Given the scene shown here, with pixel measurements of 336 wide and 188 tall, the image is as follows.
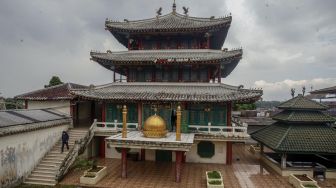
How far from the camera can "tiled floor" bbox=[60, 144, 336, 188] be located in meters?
16.8

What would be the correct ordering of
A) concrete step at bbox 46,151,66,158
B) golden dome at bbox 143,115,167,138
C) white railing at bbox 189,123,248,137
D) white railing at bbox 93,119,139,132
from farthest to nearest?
white railing at bbox 93,119,139,132 < white railing at bbox 189,123,248,137 < concrete step at bbox 46,151,66,158 < golden dome at bbox 143,115,167,138

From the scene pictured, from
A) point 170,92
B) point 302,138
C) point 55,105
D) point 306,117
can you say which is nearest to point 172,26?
point 170,92


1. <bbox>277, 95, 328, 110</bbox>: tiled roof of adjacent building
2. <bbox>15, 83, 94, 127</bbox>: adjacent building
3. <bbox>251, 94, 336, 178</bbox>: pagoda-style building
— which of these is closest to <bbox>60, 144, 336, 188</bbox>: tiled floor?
<bbox>251, 94, 336, 178</bbox>: pagoda-style building

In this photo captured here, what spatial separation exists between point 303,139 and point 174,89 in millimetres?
11156

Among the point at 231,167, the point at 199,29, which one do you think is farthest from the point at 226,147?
the point at 199,29

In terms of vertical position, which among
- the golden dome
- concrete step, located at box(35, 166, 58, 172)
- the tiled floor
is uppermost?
the golden dome

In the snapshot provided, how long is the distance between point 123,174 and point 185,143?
5.08m

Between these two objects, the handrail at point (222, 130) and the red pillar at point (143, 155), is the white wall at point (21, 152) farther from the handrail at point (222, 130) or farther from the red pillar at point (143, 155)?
the handrail at point (222, 130)

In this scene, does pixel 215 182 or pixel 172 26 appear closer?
pixel 215 182

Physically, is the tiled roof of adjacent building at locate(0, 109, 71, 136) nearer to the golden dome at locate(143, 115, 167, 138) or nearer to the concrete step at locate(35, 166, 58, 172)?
the concrete step at locate(35, 166, 58, 172)

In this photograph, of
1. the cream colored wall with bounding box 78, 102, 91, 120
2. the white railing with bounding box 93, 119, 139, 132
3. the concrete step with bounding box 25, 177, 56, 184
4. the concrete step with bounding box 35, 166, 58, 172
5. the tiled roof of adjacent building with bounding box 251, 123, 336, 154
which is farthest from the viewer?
the cream colored wall with bounding box 78, 102, 91, 120

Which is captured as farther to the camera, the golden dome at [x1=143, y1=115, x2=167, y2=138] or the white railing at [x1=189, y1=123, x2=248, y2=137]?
the white railing at [x1=189, y1=123, x2=248, y2=137]

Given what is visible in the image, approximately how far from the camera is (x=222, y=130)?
70.5 feet

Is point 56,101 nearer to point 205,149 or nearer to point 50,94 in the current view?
point 50,94
